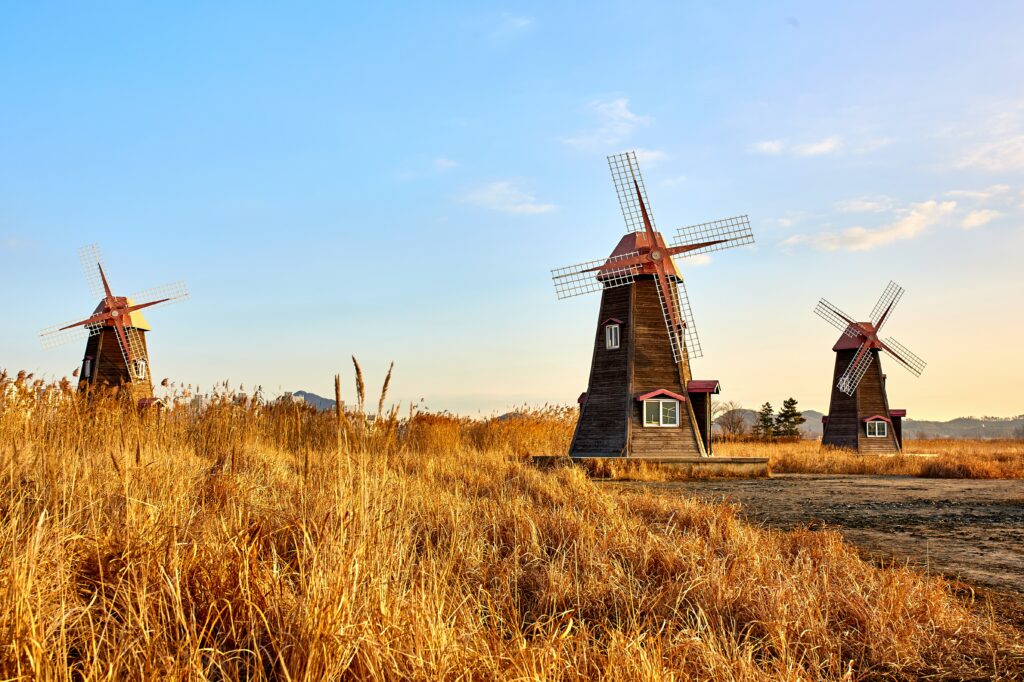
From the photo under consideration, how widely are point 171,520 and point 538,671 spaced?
7.37 feet

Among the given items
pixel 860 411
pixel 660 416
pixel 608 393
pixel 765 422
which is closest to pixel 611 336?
pixel 608 393

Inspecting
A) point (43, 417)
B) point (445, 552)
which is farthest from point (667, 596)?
point (43, 417)

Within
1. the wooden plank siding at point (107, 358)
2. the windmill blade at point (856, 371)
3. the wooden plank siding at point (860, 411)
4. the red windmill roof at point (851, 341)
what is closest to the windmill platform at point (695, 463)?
the wooden plank siding at point (860, 411)

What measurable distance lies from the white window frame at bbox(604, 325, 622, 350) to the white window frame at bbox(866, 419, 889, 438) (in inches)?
725

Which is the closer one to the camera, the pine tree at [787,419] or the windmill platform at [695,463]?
the windmill platform at [695,463]

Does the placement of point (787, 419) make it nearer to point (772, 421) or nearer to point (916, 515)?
point (772, 421)

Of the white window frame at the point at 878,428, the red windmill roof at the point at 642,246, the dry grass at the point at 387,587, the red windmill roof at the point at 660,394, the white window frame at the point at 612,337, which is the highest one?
the red windmill roof at the point at 642,246

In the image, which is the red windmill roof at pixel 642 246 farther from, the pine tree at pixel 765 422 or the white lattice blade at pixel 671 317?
the pine tree at pixel 765 422

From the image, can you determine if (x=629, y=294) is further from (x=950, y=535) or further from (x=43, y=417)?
(x=43, y=417)

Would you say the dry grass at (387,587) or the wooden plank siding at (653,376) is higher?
the wooden plank siding at (653,376)

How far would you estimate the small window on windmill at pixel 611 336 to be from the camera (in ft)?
67.9

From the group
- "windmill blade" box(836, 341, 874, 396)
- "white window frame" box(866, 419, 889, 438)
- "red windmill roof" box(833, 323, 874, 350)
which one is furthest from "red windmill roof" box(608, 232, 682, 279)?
"white window frame" box(866, 419, 889, 438)

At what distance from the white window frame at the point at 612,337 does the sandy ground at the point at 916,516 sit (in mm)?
4755

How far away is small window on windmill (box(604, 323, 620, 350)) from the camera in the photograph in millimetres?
20688
